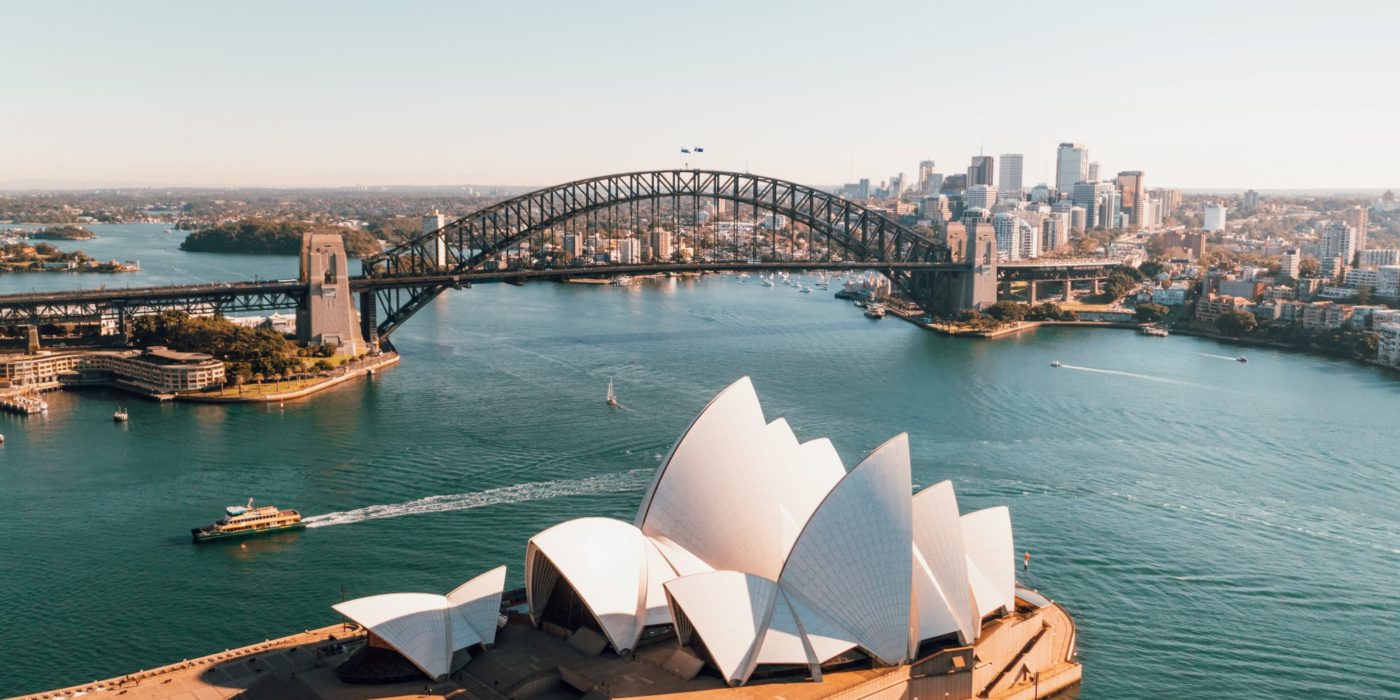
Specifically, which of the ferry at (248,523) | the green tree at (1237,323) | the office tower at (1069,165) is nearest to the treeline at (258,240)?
the green tree at (1237,323)

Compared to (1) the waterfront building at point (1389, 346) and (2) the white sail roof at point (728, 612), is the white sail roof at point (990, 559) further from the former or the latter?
(1) the waterfront building at point (1389, 346)

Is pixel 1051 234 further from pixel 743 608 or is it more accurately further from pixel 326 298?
pixel 743 608

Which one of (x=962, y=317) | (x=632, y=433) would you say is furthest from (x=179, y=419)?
(x=962, y=317)

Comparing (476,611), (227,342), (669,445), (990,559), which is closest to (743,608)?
(476,611)

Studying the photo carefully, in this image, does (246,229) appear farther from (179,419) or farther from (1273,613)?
(1273,613)

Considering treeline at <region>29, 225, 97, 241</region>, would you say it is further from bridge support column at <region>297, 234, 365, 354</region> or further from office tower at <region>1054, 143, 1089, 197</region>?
office tower at <region>1054, 143, 1089, 197</region>

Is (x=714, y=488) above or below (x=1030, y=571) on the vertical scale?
above
